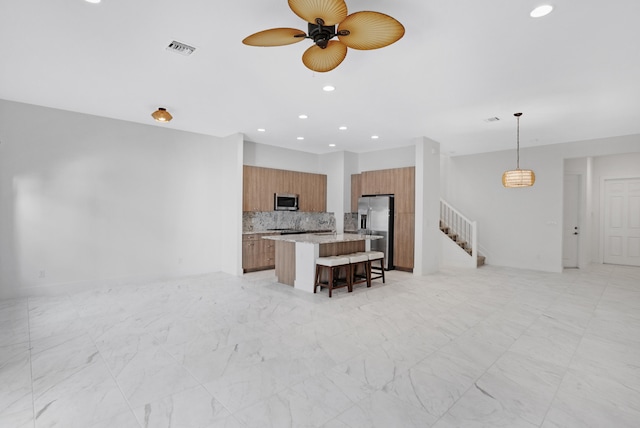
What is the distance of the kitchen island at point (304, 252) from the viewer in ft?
17.2

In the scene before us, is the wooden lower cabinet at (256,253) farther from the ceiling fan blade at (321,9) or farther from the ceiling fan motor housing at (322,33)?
the ceiling fan blade at (321,9)

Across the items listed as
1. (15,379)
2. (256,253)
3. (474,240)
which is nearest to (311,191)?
(256,253)

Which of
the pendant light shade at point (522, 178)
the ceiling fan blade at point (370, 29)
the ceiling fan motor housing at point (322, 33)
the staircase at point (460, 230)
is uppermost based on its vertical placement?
the ceiling fan motor housing at point (322, 33)

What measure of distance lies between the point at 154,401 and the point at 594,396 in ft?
10.6

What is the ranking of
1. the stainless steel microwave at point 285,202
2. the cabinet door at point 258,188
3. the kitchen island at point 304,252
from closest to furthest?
the kitchen island at point 304,252 < the cabinet door at point 258,188 < the stainless steel microwave at point 285,202

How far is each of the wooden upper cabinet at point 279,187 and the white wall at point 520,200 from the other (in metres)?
3.71

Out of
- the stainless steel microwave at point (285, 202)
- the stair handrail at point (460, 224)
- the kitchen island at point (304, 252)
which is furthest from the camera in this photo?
the stair handrail at point (460, 224)

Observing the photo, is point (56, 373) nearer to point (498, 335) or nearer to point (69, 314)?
point (69, 314)

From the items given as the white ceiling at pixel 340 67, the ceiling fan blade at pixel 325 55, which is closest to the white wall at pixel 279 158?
the white ceiling at pixel 340 67

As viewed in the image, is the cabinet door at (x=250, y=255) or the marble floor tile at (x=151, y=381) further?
the cabinet door at (x=250, y=255)

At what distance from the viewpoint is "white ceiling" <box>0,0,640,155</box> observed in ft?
8.25

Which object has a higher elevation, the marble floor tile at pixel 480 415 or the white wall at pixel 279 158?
the white wall at pixel 279 158

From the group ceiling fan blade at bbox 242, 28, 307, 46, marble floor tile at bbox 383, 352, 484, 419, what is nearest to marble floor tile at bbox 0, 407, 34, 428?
marble floor tile at bbox 383, 352, 484, 419

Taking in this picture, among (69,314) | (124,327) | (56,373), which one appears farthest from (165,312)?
(56,373)
